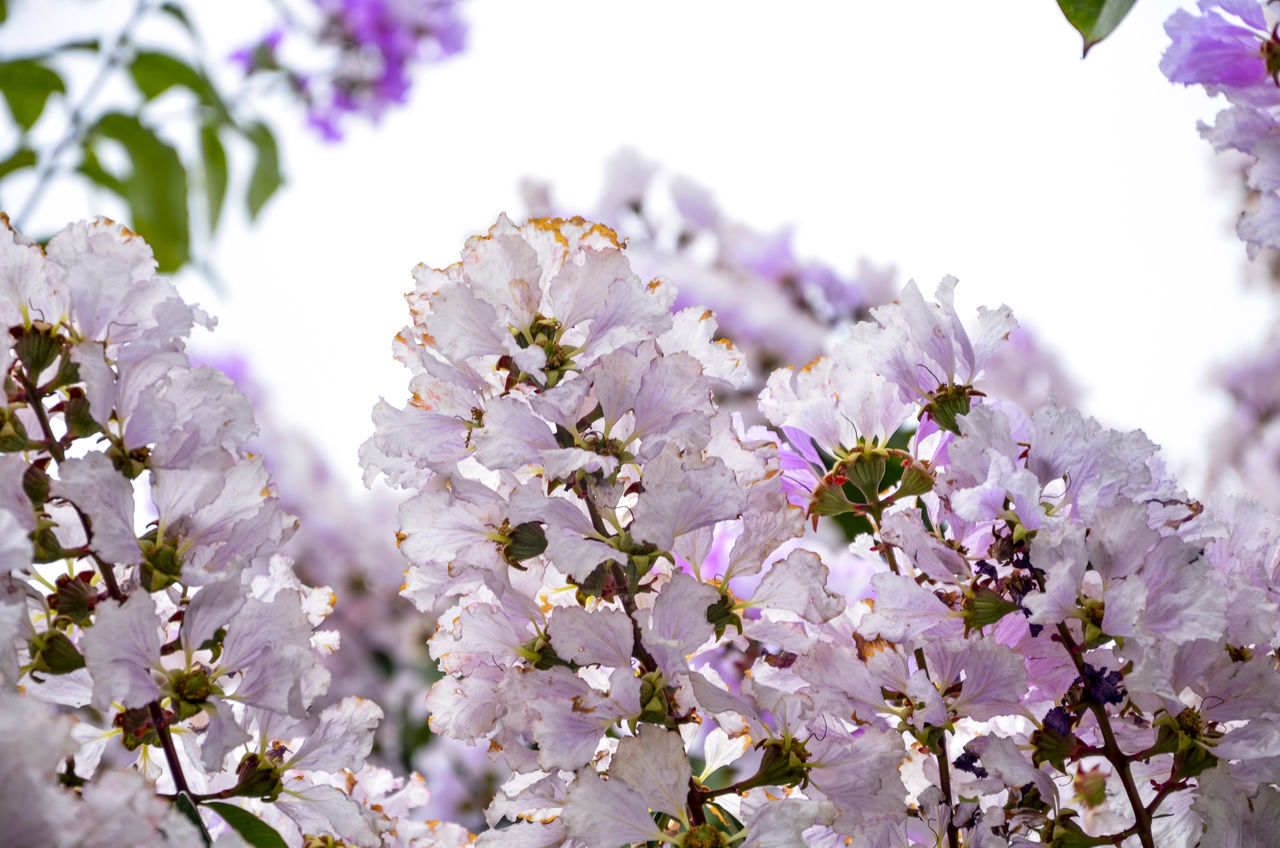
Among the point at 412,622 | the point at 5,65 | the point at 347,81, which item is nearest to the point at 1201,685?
the point at 5,65

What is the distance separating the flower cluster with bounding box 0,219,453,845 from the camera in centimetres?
25

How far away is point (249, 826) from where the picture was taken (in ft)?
0.95

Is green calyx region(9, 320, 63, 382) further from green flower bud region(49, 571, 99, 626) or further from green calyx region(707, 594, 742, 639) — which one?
green calyx region(707, 594, 742, 639)

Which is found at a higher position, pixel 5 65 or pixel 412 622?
pixel 5 65

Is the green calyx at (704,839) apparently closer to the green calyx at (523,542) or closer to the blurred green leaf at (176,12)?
the green calyx at (523,542)

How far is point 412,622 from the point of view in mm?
1314

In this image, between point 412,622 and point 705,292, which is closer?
point 705,292

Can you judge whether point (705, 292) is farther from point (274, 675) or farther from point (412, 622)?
point (274, 675)

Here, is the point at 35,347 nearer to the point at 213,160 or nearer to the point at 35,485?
the point at 35,485

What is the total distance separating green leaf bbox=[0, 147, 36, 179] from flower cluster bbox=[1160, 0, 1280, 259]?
0.87 m

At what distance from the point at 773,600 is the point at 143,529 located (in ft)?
0.52

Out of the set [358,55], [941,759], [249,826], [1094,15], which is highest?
[358,55]

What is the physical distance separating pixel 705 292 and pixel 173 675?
0.76 m

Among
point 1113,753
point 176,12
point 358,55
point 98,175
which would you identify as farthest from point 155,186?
point 1113,753
